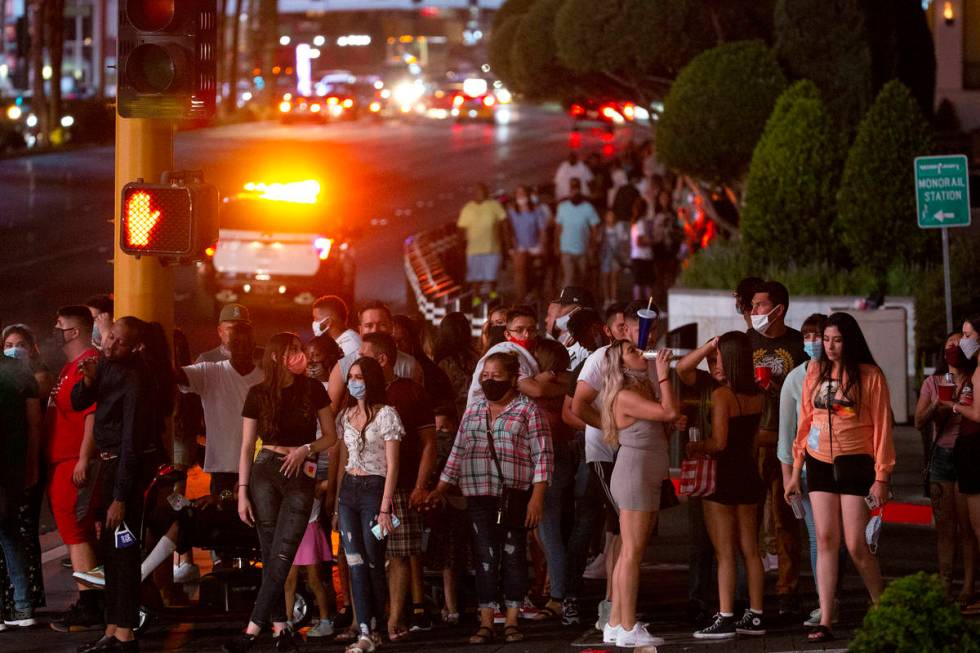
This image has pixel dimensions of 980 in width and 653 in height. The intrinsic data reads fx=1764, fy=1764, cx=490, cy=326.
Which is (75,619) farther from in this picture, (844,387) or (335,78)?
(335,78)

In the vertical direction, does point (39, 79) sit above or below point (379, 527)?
above

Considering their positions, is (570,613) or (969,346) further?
(969,346)

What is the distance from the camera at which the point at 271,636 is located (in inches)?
389

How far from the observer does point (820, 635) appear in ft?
30.7

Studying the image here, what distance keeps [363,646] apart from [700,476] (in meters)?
2.05

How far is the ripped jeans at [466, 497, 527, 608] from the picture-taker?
9766 mm

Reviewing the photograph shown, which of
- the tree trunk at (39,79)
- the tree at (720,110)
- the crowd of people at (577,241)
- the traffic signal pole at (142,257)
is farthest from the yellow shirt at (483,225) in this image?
the tree trunk at (39,79)

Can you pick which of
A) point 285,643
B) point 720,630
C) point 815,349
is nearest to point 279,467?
point 285,643

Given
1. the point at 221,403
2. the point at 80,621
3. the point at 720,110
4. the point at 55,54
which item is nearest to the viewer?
the point at 80,621

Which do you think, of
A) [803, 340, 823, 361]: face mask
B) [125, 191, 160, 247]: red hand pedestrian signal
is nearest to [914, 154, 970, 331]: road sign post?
[803, 340, 823, 361]: face mask

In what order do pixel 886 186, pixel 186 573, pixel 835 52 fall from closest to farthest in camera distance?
1. pixel 186 573
2. pixel 886 186
3. pixel 835 52

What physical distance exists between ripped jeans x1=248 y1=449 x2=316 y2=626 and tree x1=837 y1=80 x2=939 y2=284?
11577 mm

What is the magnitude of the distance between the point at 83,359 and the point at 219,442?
104cm

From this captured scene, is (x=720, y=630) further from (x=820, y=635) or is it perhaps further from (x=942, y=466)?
(x=942, y=466)
